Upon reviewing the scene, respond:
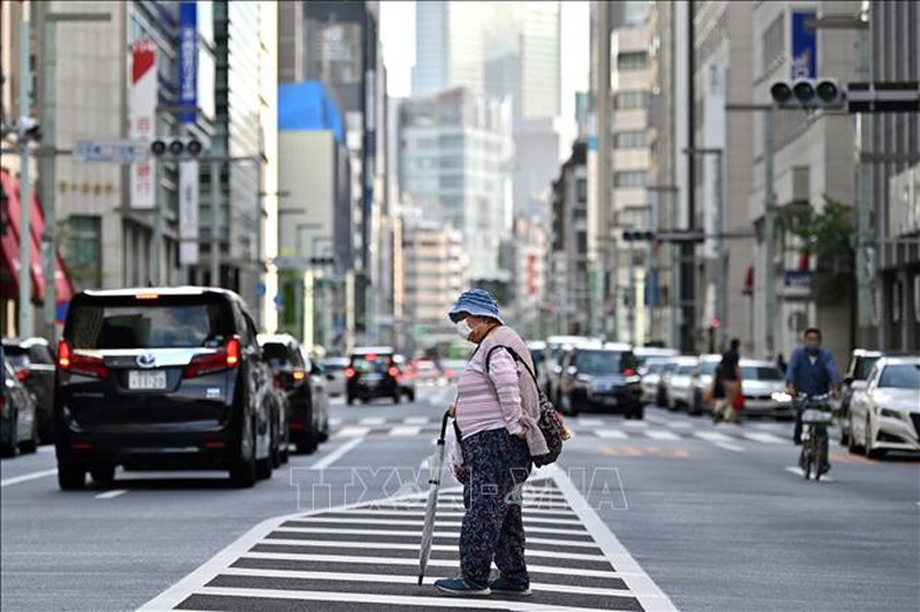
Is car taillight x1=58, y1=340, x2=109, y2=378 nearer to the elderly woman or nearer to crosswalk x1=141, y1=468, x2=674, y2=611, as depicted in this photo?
crosswalk x1=141, y1=468, x2=674, y2=611

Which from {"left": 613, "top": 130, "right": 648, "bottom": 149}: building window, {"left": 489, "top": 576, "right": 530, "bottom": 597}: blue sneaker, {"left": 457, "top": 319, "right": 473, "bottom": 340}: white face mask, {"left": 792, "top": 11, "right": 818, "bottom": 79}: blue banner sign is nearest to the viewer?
{"left": 457, "top": 319, "right": 473, "bottom": 340}: white face mask

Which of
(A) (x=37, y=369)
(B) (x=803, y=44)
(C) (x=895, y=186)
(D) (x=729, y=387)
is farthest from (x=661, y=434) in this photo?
(B) (x=803, y=44)

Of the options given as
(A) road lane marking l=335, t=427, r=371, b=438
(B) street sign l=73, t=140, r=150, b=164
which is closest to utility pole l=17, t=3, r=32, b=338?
(B) street sign l=73, t=140, r=150, b=164

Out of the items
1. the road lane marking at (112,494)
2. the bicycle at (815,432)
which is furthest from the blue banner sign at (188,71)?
the road lane marking at (112,494)

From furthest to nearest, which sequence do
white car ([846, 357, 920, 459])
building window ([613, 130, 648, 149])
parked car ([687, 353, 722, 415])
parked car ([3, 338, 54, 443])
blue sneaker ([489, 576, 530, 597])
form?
1. building window ([613, 130, 648, 149])
2. parked car ([687, 353, 722, 415])
3. parked car ([3, 338, 54, 443])
4. white car ([846, 357, 920, 459])
5. blue sneaker ([489, 576, 530, 597])

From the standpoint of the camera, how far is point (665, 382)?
7344 centimetres

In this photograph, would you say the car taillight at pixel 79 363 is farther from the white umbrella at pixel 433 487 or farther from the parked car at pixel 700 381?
the parked car at pixel 700 381

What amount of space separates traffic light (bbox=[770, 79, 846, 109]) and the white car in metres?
4.14

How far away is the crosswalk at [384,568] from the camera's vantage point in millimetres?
13594

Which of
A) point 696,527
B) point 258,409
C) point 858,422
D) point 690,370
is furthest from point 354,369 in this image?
point 696,527

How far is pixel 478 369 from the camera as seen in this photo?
13609 mm

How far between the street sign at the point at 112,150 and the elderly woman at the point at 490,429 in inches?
1515

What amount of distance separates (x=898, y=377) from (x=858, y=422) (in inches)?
50.1

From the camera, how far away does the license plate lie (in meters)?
25.1
